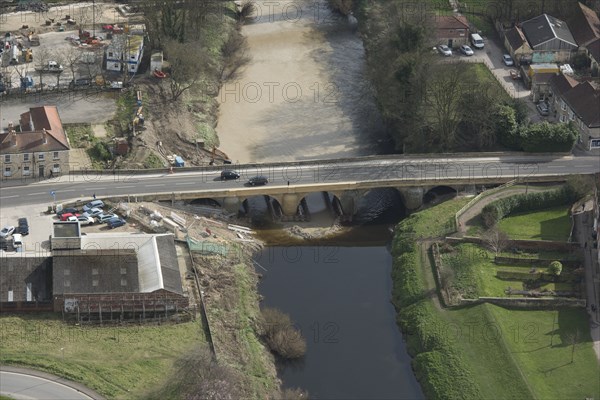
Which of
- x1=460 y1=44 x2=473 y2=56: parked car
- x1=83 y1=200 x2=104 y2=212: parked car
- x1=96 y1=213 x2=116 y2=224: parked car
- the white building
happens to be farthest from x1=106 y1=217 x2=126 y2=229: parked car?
x1=460 y1=44 x2=473 y2=56: parked car

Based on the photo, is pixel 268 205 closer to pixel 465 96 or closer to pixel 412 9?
pixel 465 96

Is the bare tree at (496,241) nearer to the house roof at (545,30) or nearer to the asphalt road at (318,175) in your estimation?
the asphalt road at (318,175)

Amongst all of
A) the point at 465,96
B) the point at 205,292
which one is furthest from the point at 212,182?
the point at 465,96

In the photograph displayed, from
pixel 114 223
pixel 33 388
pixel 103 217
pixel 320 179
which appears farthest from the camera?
pixel 320 179

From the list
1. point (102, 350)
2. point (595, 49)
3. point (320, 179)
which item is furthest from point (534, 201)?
point (102, 350)

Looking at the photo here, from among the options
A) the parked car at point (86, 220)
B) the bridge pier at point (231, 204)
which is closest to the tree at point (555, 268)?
the bridge pier at point (231, 204)

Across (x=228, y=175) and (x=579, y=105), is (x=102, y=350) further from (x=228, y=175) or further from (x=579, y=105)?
(x=579, y=105)
